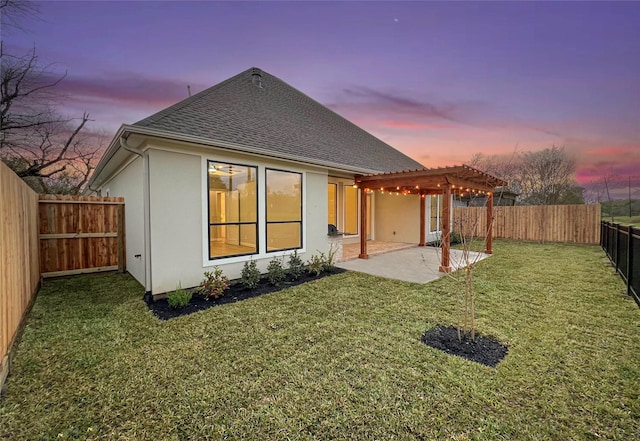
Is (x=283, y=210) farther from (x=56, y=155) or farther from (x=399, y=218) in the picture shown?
(x=56, y=155)

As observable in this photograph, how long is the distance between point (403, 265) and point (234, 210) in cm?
504

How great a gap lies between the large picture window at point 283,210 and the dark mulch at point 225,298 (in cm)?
100

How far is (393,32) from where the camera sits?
344 inches

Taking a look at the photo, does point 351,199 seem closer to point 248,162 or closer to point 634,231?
point 248,162

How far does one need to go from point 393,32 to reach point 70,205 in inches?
418

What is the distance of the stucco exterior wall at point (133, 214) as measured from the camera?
19.9 feet

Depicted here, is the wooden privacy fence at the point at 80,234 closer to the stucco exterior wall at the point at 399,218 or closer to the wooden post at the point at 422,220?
the stucco exterior wall at the point at 399,218

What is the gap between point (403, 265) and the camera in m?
8.16

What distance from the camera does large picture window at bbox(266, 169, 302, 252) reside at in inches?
272

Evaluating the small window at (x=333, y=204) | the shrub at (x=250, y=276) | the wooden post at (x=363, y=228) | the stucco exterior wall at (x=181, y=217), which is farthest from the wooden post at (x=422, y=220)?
the shrub at (x=250, y=276)

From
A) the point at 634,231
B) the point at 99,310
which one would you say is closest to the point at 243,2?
the point at 99,310

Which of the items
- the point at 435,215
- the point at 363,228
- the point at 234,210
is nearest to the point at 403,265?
the point at 363,228

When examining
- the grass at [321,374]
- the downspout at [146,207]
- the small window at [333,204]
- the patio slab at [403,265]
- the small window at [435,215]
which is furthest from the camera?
the small window at [435,215]

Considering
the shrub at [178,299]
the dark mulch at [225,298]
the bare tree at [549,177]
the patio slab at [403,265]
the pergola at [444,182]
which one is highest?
the bare tree at [549,177]
